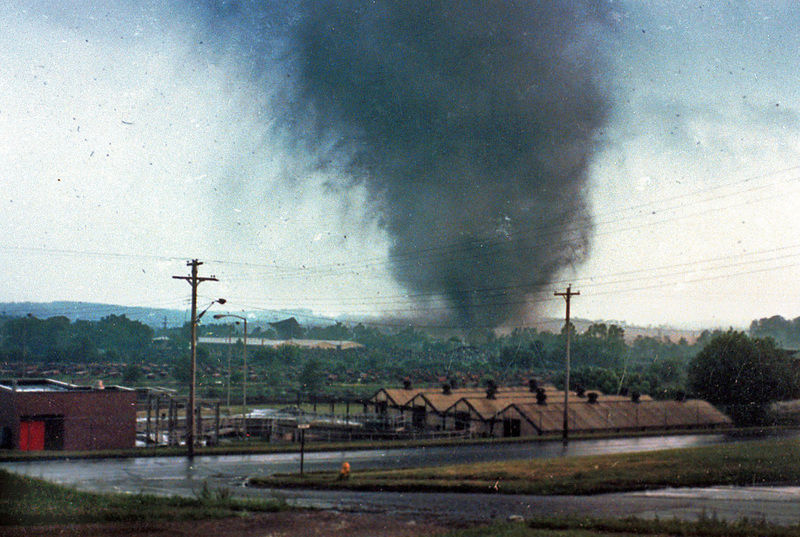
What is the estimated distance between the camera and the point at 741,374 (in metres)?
73.1

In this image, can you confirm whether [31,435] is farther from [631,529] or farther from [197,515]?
[631,529]

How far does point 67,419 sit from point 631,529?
125ft

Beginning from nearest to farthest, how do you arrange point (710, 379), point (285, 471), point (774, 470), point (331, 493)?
point (331, 493)
point (774, 470)
point (285, 471)
point (710, 379)

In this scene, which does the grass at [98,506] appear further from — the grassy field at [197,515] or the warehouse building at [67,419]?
the warehouse building at [67,419]

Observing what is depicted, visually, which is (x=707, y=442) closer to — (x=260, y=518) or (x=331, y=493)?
(x=331, y=493)

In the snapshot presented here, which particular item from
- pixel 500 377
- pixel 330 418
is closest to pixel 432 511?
pixel 330 418

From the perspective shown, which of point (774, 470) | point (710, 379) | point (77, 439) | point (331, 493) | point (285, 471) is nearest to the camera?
point (331, 493)

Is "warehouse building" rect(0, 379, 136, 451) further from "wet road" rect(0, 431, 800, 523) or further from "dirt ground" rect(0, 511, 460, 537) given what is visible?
"dirt ground" rect(0, 511, 460, 537)

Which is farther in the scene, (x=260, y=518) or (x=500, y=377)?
(x=500, y=377)

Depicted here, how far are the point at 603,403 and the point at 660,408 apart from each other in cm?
523

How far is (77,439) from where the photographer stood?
150 feet

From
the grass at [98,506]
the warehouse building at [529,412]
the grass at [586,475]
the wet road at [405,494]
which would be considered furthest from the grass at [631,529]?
the warehouse building at [529,412]

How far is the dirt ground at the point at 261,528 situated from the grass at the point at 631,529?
1.53 m

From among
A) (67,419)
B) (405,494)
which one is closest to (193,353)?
(67,419)
